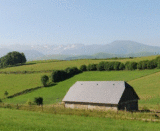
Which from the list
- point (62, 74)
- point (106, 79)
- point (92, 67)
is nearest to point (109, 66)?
point (92, 67)

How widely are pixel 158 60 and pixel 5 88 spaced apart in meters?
68.9

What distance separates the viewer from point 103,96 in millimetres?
38875

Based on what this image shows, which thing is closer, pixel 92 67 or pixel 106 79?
pixel 106 79

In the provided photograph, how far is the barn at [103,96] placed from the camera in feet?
122

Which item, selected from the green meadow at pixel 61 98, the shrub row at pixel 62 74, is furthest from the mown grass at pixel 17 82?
the shrub row at pixel 62 74

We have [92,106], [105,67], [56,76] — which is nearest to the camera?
[92,106]

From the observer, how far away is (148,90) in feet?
199

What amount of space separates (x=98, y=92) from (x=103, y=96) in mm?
1853

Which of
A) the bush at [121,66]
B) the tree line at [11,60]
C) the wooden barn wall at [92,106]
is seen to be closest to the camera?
the wooden barn wall at [92,106]

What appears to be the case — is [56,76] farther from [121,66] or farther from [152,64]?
[152,64]

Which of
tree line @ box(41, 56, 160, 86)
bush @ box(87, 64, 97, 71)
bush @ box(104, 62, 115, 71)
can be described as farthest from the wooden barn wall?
bush @ box(87, 64, 97, 71)

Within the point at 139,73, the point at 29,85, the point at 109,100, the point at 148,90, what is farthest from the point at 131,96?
the point at 29,85

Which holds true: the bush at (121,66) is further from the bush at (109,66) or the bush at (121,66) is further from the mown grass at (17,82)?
A: the mown grass at (17,82)

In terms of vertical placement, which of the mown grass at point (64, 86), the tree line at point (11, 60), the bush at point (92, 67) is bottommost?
the mown grass at point (64, 86)
